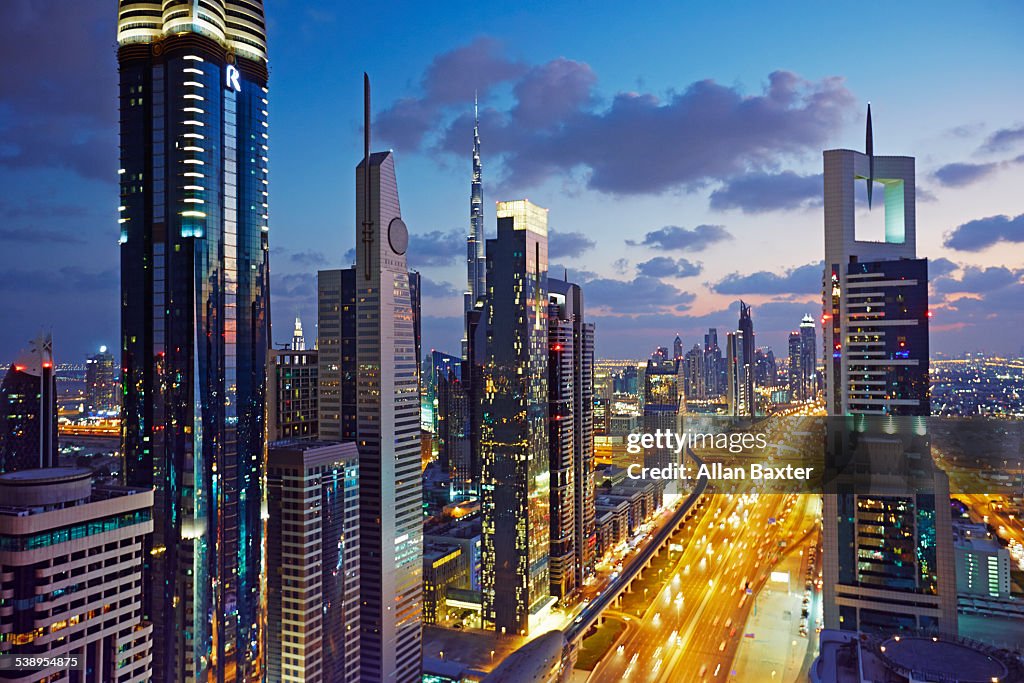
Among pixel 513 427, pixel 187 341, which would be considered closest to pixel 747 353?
pixel 513 427

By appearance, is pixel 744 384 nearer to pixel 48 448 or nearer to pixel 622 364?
pixel 622 364

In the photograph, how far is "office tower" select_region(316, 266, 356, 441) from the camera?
94.9ft

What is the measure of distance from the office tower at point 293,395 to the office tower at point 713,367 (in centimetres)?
8803

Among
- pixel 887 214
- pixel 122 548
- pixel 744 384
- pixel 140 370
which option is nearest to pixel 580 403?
pixel 887 214

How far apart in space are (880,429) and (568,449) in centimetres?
1866

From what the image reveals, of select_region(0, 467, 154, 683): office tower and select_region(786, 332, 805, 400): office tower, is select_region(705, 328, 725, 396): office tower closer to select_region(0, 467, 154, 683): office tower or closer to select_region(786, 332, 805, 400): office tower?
select_region(786, 332, 805, 400): office tower

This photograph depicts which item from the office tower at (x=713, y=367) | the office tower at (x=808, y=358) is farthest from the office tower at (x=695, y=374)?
the office tower at (x=808, y=358)

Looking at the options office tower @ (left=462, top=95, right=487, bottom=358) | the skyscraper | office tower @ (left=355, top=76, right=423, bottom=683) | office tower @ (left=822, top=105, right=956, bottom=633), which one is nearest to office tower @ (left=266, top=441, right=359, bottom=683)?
the skyscraper

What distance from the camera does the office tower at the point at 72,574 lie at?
14.2 metres

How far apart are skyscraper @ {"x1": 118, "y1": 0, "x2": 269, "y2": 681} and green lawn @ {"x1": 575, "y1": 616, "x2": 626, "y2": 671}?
13.2 m

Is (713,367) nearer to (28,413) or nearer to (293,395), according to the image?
(293,395)

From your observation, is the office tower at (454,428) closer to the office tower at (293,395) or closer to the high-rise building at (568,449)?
the high-rise building at (568,449)

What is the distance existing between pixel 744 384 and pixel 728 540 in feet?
200

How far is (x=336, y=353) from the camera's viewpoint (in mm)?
29469
